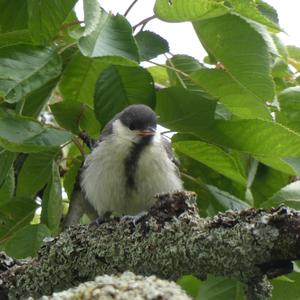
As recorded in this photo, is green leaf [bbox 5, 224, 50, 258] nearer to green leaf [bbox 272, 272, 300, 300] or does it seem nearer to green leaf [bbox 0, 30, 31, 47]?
green leaf [bbox 0, 30, 31, 47]

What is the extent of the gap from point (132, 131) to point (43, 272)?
53.3 inches

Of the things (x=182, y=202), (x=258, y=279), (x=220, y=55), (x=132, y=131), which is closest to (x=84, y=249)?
(x=182, y=202)

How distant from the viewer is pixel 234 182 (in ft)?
12.4

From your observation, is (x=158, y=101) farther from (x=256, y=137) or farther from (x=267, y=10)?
(x=267, y=10)

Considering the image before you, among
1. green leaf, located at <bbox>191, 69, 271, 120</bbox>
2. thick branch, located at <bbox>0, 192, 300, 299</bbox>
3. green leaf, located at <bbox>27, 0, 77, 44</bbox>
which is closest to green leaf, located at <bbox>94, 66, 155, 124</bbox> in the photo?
green leaf, located at <bbox>191, 69, 271, 120</bbox>

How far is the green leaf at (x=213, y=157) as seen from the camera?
356cm

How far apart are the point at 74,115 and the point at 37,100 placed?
16 centimetres

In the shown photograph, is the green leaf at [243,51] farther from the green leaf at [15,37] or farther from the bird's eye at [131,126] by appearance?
the bird's eye at [131,126]

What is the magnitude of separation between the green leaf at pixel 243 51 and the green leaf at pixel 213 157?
31 cm

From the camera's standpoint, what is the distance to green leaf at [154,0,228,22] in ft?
10.5

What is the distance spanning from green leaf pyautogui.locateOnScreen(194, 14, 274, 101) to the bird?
56cm

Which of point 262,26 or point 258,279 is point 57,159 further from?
point 258,279

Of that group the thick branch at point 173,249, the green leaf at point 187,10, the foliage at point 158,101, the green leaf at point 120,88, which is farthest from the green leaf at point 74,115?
the thick branch at point 173,249

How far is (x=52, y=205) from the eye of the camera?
3596 mm
